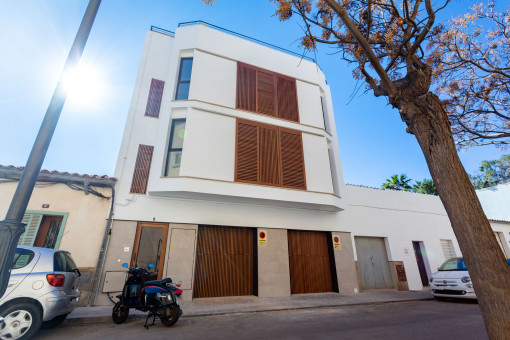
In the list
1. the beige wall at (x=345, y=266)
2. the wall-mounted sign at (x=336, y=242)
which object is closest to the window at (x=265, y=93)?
the wall-mounted sign at (x=336, y=242)

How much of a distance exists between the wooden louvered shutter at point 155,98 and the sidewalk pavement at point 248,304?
7392mm

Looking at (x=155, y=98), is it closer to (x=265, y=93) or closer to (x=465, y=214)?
(x=265, y=93)

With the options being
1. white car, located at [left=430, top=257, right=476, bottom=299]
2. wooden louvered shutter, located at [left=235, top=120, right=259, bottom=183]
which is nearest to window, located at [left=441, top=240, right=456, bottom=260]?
white car, located at [left=430, top=257, right=476, bottom=299]

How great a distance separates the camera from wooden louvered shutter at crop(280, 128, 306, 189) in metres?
10.4

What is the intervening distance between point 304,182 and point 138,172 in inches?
271

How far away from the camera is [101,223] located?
838 centimetres

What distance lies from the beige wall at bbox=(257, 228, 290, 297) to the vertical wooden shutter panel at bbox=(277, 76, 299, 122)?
A: 18.1 feet

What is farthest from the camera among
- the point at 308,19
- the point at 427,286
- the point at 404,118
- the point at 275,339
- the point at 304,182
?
the point at 427,286

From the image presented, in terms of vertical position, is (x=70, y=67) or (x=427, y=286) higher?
(x=70, y=67)

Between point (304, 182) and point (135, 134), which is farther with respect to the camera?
point (304, 182)

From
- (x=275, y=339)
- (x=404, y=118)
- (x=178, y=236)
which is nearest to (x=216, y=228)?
(x=178, y=236)

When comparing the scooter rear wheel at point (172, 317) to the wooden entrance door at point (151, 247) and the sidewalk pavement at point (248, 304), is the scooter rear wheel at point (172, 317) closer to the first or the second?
the sidewalk pavement at point (248, 304)

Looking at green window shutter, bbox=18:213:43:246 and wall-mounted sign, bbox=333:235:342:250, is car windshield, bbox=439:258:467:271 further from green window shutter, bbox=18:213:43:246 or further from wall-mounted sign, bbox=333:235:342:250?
green window shutter, bbox=18:213:43:246

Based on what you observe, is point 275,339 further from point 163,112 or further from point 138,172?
point 163,112
